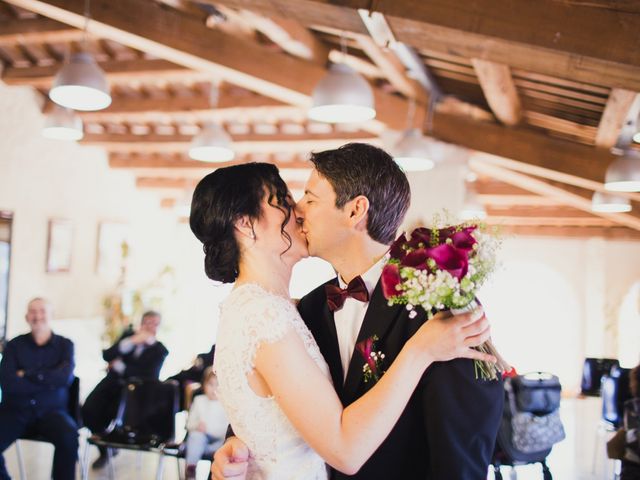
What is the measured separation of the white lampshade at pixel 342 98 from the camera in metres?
3.99

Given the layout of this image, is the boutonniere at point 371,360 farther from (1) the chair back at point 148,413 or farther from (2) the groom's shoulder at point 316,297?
(1) the chair back at point 148,413

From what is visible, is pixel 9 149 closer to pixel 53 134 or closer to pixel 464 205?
pixel 53 134

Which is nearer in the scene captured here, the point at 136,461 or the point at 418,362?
the point at 418,362

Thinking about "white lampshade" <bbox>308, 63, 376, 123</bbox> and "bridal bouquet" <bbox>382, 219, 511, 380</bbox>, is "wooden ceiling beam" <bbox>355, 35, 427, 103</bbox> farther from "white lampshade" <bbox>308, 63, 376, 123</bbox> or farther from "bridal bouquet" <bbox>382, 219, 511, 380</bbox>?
"bridal bouquet" <bbox>382, 219, 511, 380</bbox>

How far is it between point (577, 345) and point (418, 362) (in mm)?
13628

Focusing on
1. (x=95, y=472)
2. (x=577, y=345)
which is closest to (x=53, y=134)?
(x=95, y=472)

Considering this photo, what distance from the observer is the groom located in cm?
155

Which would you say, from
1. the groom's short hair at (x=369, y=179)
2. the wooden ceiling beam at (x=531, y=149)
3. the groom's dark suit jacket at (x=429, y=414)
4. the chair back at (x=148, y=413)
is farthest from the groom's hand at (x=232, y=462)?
the wooden ceiling beam at (x=531, y=149)

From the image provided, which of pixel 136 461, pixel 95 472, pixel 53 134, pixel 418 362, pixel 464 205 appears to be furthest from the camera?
pixel 464 205

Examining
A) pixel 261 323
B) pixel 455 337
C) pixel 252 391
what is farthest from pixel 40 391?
pixel 455 337

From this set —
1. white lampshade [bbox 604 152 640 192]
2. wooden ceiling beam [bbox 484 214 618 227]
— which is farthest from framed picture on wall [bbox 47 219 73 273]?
white lampshade [bbox 604 152 640 192]

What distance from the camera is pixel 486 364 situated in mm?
1578

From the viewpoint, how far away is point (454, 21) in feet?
→ 10.7

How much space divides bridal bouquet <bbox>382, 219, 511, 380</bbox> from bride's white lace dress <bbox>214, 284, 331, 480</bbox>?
34 cm
